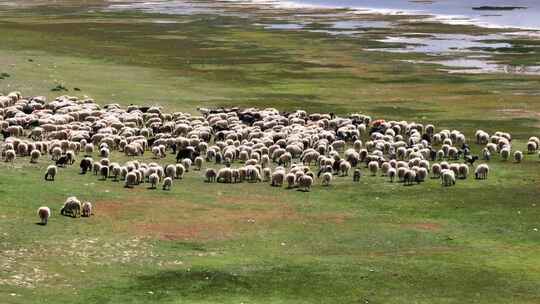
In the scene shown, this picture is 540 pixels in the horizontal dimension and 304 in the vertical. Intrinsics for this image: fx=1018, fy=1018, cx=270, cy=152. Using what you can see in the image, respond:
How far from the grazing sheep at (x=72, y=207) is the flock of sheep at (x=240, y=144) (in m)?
4.67

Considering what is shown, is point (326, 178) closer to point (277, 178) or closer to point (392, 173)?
point (277, 178)

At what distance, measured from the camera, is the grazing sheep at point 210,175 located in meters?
33.8

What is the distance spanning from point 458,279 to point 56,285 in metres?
8.78

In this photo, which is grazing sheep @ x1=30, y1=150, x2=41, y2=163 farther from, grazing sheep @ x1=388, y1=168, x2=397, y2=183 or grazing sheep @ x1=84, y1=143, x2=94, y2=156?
grazing sheep @ x1=388, y1=168, x2=397, y2=183

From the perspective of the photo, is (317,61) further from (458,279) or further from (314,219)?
(458,279)

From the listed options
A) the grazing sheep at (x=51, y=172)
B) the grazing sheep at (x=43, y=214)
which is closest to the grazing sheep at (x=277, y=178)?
the grazing sheep at (x=51, y=172)

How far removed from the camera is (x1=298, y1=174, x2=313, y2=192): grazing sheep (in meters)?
32.6

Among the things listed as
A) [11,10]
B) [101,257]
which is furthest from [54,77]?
[11,10]

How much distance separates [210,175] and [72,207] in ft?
24.3

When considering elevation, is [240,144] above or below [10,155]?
above

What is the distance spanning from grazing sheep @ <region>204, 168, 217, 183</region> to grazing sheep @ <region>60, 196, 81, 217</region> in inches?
277

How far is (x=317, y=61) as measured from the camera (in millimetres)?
73500

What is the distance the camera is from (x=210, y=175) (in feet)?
111

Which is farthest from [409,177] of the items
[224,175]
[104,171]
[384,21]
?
[384,21]
